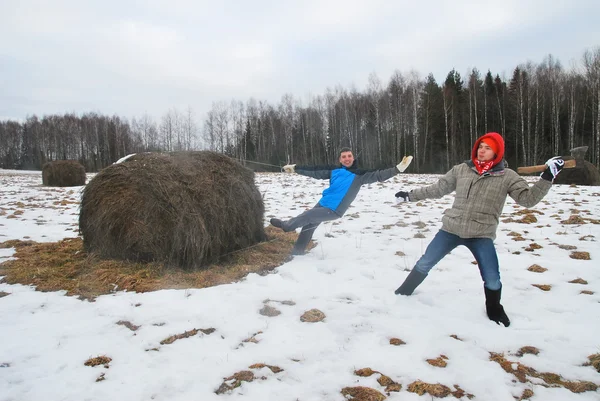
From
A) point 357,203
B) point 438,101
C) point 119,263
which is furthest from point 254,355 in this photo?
point 438,101

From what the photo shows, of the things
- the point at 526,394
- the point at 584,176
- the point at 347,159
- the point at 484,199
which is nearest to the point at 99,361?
the point at 526,394

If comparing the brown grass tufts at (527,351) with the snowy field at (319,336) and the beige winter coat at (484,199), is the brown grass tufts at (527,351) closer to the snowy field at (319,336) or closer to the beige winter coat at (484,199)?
the snowy field at (319,336)

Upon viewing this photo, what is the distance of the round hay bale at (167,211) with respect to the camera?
4.68m

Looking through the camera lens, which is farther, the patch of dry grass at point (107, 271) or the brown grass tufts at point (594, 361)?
the patch of dry grass at point (107, 271)

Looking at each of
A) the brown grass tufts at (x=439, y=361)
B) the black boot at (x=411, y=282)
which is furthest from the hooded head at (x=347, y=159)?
the brown grass tufts at (x=439, y=361)

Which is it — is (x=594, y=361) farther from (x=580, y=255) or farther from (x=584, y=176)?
(x=584, y=176)

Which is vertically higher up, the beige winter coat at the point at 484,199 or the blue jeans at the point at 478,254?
the beige winter coat at the point at 484,199

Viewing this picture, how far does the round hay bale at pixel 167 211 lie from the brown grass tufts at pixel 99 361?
2.07 meters

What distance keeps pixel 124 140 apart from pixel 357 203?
4735cm

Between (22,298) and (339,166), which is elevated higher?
(339,166)

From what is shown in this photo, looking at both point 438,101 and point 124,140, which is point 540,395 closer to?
point 438,101

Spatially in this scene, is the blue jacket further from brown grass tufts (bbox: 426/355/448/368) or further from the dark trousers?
brown grass tufts (bbox: 426/355/448/368)

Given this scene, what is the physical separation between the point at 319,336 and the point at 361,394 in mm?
790

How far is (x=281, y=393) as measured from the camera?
90.7 inches
